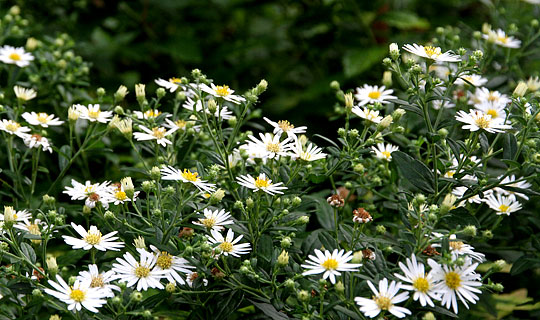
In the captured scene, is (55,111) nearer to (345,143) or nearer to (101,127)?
(101,127)

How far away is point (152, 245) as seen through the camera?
138 cm

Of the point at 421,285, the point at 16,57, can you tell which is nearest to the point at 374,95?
the point at 421,285

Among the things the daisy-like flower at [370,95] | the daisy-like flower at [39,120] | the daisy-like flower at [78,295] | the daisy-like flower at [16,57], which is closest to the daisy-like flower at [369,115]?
the daisy-like flower at [370,95]

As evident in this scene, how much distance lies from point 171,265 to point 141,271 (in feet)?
0.22

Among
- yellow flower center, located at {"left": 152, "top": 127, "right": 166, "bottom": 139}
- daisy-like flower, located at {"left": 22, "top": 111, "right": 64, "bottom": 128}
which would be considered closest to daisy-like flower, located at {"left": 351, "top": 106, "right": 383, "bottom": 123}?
yellow flower center, located at {"left": 152, "top": 127, "right": 166, "bottom": 139}

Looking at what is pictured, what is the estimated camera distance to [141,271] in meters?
1.31

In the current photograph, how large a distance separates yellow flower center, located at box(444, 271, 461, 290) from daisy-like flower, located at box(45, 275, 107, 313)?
676 mm

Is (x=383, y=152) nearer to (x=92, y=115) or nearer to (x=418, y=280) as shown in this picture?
(x=418, y=280)

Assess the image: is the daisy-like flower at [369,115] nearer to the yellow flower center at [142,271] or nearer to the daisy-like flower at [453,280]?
the daisy-like flower at [453,280]

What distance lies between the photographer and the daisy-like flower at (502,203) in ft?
5.35

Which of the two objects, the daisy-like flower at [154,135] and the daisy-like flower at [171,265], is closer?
the daisy-like flower at [171,265]

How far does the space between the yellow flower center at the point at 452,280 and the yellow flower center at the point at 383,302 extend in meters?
0.13

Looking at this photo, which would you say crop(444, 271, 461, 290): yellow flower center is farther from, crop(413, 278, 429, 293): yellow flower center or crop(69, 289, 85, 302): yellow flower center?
crop(69, 289, 85, 302): yellow flower center

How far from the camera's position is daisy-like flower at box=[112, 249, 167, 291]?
1.29 meters
